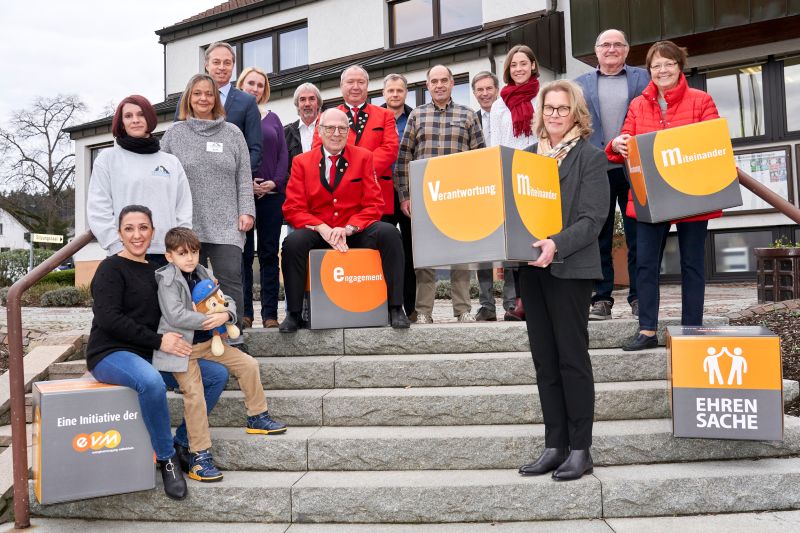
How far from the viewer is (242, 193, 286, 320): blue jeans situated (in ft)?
17.4

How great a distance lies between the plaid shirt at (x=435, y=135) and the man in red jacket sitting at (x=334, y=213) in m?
0.57

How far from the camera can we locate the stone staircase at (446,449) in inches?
130

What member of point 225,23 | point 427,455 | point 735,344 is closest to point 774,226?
point 735,344

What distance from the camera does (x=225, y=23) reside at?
55.6 feet

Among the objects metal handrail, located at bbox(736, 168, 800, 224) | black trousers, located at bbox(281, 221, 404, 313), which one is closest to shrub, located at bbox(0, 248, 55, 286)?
black trousers, located at bbox(281, 221, 404, 313)

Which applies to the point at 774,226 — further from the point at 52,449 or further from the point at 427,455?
the point at 52,449

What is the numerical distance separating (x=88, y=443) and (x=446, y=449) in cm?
177

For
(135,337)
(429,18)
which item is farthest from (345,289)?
(429,18)

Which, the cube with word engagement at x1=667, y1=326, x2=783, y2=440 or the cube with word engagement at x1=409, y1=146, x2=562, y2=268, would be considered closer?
the cube with word engagement at x1=409, y1=146, x2=562, y2=268

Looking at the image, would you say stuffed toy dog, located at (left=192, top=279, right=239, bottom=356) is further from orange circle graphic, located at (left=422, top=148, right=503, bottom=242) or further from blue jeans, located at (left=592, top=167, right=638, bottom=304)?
blue jeans, located at (left=592, top=167, right=638, bottom=304)

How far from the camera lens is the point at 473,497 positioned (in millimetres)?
3291

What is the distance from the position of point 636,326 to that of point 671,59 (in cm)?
166

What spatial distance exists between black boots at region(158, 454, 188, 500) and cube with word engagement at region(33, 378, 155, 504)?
78 mm

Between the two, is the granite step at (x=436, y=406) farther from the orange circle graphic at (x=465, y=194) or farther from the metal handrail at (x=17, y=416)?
the orange circle graphic at (x=465, y=194)
